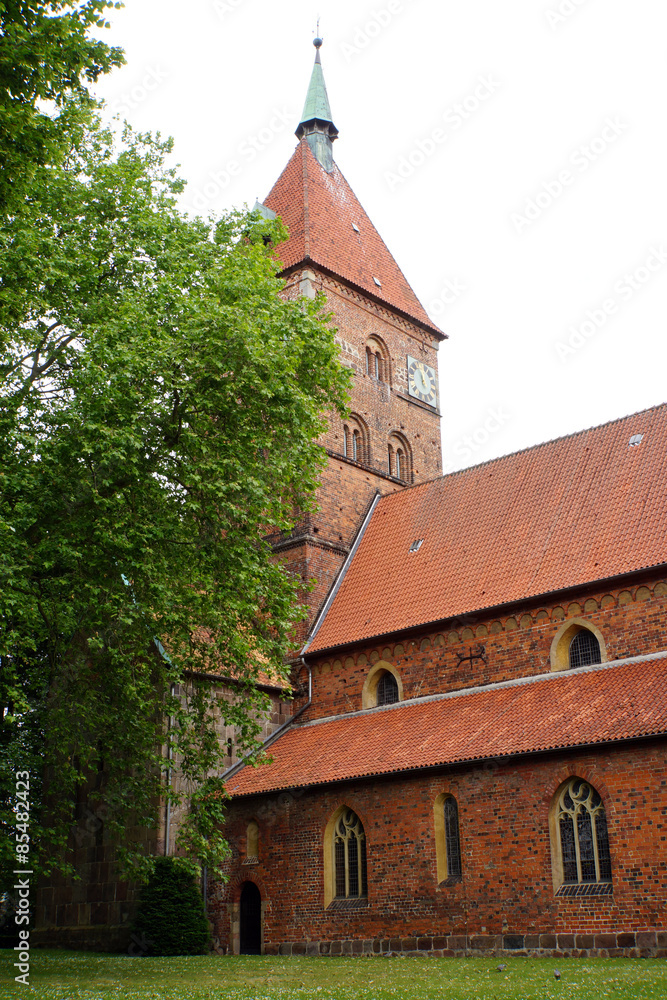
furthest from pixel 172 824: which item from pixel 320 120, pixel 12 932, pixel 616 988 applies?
pixel 320 120

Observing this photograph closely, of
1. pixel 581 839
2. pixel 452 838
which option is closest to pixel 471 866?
pixel 452 838

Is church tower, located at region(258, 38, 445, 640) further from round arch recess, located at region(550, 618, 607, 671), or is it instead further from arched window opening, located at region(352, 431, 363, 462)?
round arch recess, located at region(550, 618, 607, 671)

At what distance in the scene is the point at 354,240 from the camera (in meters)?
29.8

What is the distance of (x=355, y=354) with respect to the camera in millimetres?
27219

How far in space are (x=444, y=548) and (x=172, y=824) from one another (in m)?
8.19

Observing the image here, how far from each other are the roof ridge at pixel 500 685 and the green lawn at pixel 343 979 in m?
5.12

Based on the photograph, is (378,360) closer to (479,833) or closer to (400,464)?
(400,464)

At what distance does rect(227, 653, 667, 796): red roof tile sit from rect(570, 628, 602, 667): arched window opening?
11.6 inches

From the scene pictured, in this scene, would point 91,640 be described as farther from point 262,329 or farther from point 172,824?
point 172,824

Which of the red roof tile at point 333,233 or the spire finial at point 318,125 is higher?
the spire finial at point 318,125

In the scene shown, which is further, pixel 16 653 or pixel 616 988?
pixel 16 653

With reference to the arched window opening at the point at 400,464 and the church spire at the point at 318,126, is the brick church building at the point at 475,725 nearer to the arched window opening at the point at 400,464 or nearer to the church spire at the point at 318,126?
the arched window opening at the point at 400,464

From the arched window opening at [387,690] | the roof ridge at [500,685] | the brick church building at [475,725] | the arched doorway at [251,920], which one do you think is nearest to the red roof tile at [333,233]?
the brick church building at [475,725]

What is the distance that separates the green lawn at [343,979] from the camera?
33.1 ft
